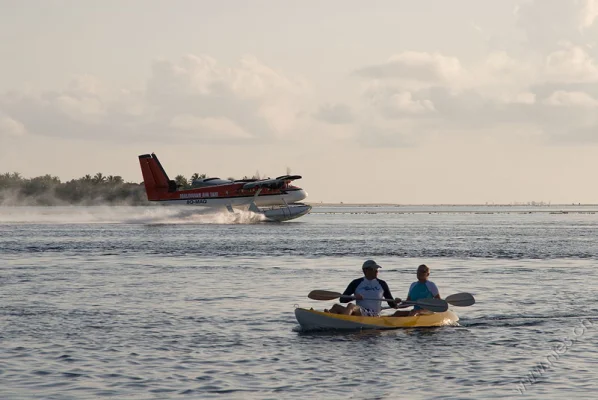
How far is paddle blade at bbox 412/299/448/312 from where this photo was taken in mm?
24125

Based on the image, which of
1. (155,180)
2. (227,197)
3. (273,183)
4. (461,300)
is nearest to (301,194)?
(273,183)

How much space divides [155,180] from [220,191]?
784cm

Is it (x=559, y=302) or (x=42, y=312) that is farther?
(x=559, y=302)

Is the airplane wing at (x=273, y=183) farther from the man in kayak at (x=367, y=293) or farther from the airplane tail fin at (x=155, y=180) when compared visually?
the man in kayak at (x=367, y=293)

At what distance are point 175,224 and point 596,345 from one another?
362 ft

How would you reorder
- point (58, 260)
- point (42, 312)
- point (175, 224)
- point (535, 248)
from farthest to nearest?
point (175, 224) < point (535, 248) < point (58, 260) < point (42, 312)

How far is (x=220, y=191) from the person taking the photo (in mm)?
108188

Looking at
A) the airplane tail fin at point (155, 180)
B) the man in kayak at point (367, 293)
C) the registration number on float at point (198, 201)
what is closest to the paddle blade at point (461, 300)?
the man in kayak at point (367, 293)

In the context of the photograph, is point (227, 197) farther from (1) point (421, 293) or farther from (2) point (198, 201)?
(1) point (421, 293)

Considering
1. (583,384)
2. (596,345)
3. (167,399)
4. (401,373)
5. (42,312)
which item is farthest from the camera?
(42,312)

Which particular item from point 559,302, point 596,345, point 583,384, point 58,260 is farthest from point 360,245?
point 583,384

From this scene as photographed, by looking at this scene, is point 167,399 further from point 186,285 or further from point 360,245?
point 360,245

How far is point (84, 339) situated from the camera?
73.4ft

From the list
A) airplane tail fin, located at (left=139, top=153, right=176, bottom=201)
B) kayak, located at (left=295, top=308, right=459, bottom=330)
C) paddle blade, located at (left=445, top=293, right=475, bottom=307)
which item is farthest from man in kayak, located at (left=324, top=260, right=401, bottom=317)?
airplane tail fin, located at (left=139, top=153, right=176, bottom=201)
